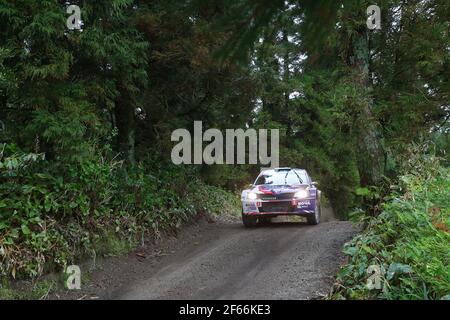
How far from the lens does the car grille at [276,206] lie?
11.5 m

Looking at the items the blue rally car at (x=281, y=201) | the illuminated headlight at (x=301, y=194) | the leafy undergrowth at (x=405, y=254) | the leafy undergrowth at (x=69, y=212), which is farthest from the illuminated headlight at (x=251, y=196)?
the leafy undergrowth at (x=405, y=254)

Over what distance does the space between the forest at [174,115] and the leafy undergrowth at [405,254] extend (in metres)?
0.02

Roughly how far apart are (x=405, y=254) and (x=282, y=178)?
667cm

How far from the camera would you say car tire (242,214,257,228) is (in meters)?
12.2

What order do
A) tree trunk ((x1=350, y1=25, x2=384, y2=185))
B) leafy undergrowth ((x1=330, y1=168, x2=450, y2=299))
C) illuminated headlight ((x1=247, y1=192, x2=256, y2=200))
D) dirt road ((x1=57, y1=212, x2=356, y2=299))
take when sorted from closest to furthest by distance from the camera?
leafy undergrowth ((x1=330, y1=168, x2=450, y2=299))
dirt road ((x1=57, y1=212, x2=356, y2=299))
tree trunk ((x1=350, y1=25, x2=384, y2=185))
illuminated headlight ((x1=247, y1=192, x2=256, y2=200))

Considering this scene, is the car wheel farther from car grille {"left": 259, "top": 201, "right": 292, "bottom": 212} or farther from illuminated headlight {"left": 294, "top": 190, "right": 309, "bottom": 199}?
car grille {"left": 259, "top": 201, "right": 292, "bottom": 212}

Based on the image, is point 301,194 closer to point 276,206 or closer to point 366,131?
point 276,206

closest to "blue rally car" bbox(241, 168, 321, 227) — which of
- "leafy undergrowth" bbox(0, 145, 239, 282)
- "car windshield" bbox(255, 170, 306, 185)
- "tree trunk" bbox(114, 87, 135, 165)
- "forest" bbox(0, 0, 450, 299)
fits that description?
"car windshield" bbox(255, 170, 306, 185)

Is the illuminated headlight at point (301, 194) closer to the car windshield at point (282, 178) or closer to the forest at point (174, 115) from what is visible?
the car windshield at point (282, 178)

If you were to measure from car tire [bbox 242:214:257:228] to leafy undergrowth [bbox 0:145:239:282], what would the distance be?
5.88 ft

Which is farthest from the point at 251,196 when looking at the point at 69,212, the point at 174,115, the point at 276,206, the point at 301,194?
the point at 69,212
